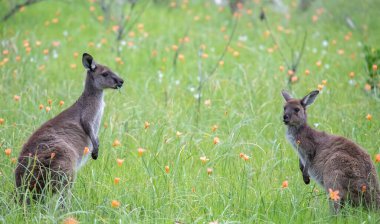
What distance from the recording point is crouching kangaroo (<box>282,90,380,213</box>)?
524cm

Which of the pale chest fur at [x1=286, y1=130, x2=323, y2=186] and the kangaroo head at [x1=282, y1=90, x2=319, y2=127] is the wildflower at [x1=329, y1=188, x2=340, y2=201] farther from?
the kangaroo head at [x1=282, y1=90, x2=319, y2=127]

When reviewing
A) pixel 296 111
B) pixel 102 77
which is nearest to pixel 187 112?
pixel 102 77

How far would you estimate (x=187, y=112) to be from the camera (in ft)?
25.9

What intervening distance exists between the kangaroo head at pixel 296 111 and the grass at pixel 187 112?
400 mm

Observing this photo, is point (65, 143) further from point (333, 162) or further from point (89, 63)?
point (333, 162)

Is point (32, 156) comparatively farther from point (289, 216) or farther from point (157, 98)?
point (157, 98)

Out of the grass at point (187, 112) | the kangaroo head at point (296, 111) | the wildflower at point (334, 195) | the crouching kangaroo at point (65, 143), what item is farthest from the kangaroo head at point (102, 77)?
the wildflower at point (334, 195)

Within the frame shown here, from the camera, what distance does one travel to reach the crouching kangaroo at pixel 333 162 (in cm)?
524

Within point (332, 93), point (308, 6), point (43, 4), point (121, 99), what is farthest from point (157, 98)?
point (308, 6)

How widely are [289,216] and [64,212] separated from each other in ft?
6.21

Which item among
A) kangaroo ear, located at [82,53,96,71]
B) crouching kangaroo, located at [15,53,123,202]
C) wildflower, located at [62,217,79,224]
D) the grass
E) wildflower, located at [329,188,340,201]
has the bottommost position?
the grass

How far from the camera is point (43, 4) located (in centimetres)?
1355

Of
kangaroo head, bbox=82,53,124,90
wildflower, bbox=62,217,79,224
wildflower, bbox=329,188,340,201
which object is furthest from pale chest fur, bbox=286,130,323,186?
Result: wildflower, bbox=62,217,79,224

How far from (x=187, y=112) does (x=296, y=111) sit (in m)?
1.92
